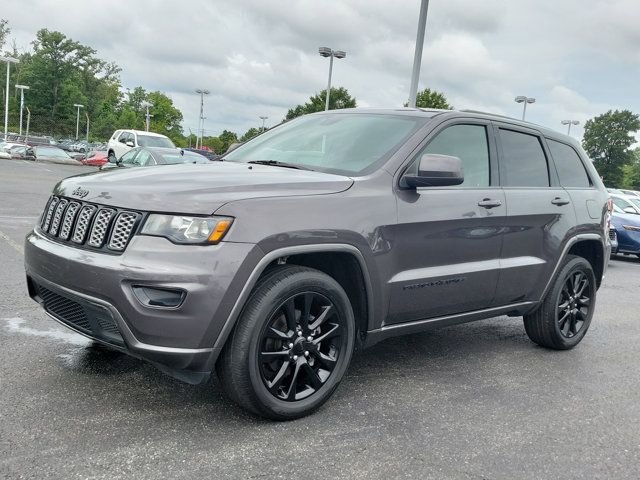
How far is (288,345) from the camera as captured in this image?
3318 millimetres

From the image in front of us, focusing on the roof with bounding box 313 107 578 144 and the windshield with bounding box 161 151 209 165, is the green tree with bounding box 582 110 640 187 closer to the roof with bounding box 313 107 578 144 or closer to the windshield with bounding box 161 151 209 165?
the windshield with bounding box 161 151 209 165

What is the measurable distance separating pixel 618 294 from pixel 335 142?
244 inches

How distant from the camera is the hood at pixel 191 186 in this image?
3.04 metres

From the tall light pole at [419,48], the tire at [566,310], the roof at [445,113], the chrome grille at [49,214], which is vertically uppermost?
the tall light pole at [419,48]

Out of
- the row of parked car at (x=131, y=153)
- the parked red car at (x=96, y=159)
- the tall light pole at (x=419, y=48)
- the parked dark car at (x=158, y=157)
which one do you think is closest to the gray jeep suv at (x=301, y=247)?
the row of parked car at (x=131, y=153)

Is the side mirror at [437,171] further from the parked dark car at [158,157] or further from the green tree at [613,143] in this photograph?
the green tree at [613,143]

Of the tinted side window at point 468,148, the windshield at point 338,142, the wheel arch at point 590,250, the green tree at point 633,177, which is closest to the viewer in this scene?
the windshield at point 338,142

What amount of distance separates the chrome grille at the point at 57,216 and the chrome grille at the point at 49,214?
6 cm

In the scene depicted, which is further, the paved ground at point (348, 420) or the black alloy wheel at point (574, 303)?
the black alloy wheel at point (574, 303)

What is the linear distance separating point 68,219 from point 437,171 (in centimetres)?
201

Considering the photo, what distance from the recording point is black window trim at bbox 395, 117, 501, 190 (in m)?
3.82

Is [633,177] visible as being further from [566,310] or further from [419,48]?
[566,310]

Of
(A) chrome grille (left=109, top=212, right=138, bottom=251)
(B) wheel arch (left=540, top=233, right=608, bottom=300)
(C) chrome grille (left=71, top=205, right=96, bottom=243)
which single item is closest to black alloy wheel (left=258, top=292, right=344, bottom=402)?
(A) chrome grille (left=109, top=212, right=138, bottom=251)

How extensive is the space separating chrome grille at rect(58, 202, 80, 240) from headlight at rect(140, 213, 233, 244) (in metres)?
0.55
